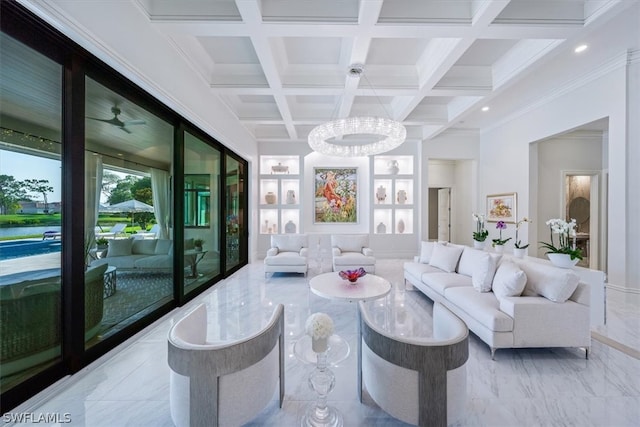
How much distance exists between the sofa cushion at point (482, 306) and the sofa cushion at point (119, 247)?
11.7ft

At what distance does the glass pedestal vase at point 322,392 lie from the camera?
4.99ft

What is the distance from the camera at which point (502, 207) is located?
5941 mm

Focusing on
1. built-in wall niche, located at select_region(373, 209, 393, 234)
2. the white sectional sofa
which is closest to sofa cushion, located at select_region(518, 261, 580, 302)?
the white sectional sofa

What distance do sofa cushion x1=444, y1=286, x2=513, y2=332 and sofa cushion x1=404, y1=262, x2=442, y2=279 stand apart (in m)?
0.79

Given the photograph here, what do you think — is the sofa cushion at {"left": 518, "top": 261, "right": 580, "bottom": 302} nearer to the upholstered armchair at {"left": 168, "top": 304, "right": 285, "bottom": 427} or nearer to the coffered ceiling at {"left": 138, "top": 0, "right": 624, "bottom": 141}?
the coffered ceiling at {"left": 138, "top": 0, "right": 624, "bottom": 141}

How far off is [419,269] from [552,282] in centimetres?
176

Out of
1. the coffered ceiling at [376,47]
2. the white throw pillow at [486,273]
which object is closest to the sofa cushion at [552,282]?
the white throw pillow at [486,273]

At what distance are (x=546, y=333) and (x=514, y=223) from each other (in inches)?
160

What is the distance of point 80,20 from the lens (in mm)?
1841

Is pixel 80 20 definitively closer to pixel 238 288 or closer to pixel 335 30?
pixel 335 30

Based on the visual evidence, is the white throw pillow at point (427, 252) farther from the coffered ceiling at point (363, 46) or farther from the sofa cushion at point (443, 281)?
the coffered ceiling at point (363, 46)

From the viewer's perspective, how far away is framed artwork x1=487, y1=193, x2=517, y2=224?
564cm

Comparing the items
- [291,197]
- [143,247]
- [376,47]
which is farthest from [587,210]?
[143,247]

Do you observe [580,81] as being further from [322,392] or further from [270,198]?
[270,198]
